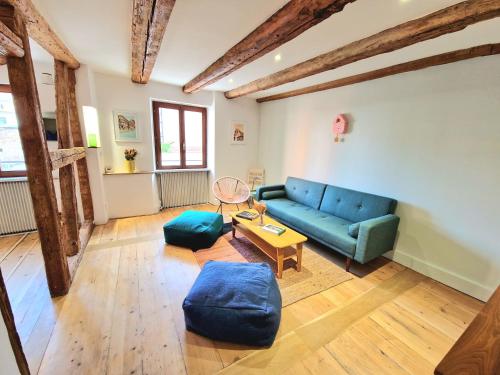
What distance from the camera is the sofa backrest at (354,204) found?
2.64 metres

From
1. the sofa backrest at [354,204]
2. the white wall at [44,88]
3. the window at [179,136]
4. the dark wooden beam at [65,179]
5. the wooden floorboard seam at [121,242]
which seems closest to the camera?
the dark wooden beam at [65,179]

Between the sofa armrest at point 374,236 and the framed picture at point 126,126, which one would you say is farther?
the framed picture at point 126,126

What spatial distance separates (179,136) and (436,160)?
4.08 metres

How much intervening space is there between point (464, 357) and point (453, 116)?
243cm

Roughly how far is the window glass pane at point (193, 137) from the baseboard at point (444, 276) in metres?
3.80

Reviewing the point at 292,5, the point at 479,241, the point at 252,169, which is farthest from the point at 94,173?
the point at 479,241

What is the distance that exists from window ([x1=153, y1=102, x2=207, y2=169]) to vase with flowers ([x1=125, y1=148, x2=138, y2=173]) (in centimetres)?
48

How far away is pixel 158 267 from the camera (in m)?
2.42

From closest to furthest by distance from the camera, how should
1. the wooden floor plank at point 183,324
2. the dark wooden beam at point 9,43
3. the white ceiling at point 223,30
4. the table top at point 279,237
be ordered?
1. the dark wooden beam at point 9,43
2. the wooden floor plank at point 183,324
3. the white ceiling at point 223,30
4. the table top at point 279,237

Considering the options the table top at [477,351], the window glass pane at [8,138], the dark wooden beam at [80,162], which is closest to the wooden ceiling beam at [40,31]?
the dark wooden beam at [80,162]

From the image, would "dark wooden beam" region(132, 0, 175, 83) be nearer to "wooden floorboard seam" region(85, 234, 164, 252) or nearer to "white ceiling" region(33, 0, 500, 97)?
"white ceiling" region(33, 0, 500, 97)

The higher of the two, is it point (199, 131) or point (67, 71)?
point (67, 71)

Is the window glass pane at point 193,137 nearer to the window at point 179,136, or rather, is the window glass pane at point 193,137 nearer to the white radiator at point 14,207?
the window at point 179,136

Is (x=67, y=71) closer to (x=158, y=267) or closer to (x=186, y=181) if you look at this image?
(x=186, y=181)
